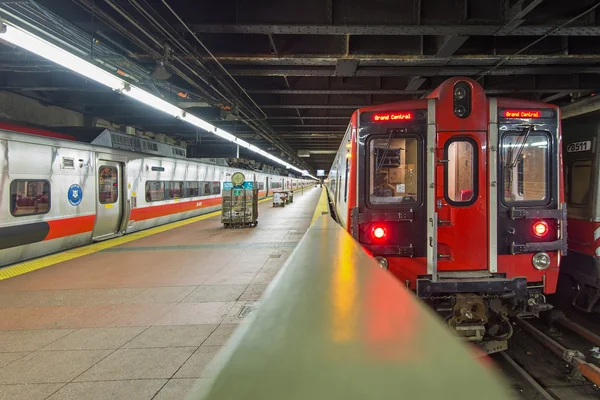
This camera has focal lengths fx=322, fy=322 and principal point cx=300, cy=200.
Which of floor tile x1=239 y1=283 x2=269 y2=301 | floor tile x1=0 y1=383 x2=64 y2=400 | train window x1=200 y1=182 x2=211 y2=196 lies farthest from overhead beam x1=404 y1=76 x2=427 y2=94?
train window x1=200 y1=182 x2=211 y2=196

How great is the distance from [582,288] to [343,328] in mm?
6085

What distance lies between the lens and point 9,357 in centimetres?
336

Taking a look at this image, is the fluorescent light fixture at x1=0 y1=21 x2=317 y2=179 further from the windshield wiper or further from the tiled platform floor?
the windshield wiper

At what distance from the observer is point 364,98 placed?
10602mm

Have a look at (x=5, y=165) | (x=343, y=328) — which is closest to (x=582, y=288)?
(x=343, y=328)

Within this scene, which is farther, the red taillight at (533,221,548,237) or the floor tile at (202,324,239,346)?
the red taillight at (533,221,548,237)

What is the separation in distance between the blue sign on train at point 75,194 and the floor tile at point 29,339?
512cm

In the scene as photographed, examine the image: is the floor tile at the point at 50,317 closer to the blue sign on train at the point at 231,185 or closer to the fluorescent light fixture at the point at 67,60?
the fluorescent light fixture at the point at 67,60

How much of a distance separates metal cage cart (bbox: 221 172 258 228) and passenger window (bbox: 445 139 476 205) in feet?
30.8

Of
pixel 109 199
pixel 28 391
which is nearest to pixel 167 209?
pixel 109 199

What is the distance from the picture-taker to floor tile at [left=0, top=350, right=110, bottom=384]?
3.00 metres

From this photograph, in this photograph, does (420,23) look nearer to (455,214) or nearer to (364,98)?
(455,214)

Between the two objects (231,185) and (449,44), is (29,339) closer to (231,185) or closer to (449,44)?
(449,44)

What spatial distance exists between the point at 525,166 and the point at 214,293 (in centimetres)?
470
